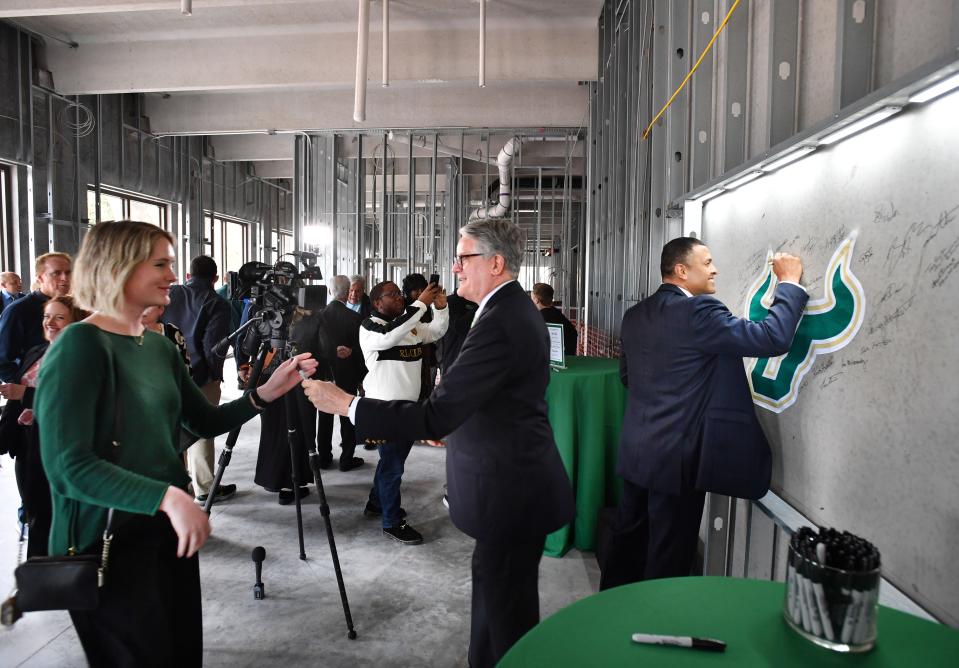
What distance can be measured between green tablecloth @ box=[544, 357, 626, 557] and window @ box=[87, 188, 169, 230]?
7.09m

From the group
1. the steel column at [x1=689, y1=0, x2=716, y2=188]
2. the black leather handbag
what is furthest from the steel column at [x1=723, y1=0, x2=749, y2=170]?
the black leather handbag

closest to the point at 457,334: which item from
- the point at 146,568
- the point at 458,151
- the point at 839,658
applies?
the point at 146,568

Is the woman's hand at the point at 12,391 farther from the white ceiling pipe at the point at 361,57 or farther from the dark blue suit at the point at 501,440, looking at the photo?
A: the white ceiling pipe at the point at 361,57

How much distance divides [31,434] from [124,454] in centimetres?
156

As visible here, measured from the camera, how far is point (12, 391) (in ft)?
8.96

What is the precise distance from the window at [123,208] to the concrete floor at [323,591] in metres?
5.28

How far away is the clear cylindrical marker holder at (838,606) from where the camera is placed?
81cm

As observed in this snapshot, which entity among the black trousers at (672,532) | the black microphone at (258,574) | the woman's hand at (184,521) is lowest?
the black microphone at (258,574)

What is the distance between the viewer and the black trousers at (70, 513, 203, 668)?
1295 mm

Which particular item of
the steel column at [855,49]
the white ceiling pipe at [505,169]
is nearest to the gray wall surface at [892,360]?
the steel column at [855,49]

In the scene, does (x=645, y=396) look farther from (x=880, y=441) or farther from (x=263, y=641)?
(x=263, y=641)

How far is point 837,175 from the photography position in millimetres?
1589

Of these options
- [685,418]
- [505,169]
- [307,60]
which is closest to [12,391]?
[685,418]

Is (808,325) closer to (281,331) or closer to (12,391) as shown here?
(281,331)
